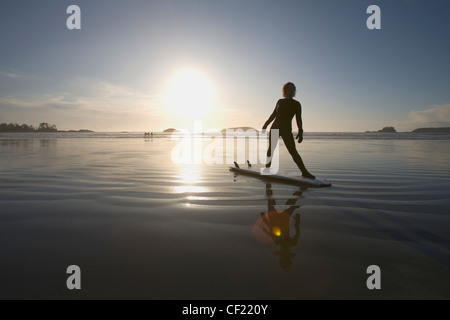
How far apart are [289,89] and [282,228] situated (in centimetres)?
495

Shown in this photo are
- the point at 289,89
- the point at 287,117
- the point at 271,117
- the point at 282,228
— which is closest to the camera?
the point at 282,228

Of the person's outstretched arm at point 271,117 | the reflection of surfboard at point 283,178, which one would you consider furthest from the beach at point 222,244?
the person's outstretched arm at point 271,117

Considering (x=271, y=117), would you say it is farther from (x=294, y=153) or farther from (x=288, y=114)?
(x=294, y=153)

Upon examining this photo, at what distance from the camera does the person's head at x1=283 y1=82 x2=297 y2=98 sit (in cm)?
711

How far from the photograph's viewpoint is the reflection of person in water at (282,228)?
8.56 ft

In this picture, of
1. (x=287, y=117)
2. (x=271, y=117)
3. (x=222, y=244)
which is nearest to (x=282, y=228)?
(x=222, y=244)

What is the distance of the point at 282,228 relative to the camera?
3.36 meters

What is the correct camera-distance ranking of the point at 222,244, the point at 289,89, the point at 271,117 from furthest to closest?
the point at 271,117 < the point at 289,89 < the point at 222,244

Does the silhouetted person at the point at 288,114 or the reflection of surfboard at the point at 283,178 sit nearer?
the reflection of surfboard at the point at 283,178

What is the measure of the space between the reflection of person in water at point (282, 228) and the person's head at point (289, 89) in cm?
364

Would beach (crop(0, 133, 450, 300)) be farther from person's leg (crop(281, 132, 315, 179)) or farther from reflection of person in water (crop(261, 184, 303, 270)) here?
person's leg (crop(281, 132, 315, 179))

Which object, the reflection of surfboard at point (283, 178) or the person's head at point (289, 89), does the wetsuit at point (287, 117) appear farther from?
the reflection of surfboard at point (283, 178)
